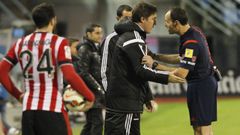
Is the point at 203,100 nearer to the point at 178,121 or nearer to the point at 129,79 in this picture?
the point at 129,79

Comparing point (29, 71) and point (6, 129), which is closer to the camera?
point (29, 71)

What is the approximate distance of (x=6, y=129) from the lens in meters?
12.1

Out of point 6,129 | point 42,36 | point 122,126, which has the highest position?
point 42,36

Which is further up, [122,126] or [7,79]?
[7,79]

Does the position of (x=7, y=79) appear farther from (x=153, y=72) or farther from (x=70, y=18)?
(x=70, y=18)

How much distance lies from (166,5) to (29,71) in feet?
58.1

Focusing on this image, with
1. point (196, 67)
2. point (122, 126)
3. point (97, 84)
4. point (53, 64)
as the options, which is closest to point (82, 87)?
point (53, 64)

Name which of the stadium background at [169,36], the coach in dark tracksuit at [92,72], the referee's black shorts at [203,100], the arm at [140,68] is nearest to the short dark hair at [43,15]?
the arm at [140,68]

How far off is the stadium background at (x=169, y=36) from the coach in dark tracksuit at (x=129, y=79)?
219 inches

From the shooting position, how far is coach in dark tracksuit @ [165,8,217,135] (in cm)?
738

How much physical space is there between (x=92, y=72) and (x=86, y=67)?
0.61 ft

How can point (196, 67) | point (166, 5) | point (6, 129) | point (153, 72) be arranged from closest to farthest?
point (153, 72), point (196, 67), point (6, 129), point (166, 5)

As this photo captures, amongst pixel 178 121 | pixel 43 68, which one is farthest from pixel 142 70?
pixel 178 121

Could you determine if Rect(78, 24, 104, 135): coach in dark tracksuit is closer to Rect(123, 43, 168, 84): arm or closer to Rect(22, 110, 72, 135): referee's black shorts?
Rect(123, 43, 168, 84): arm
